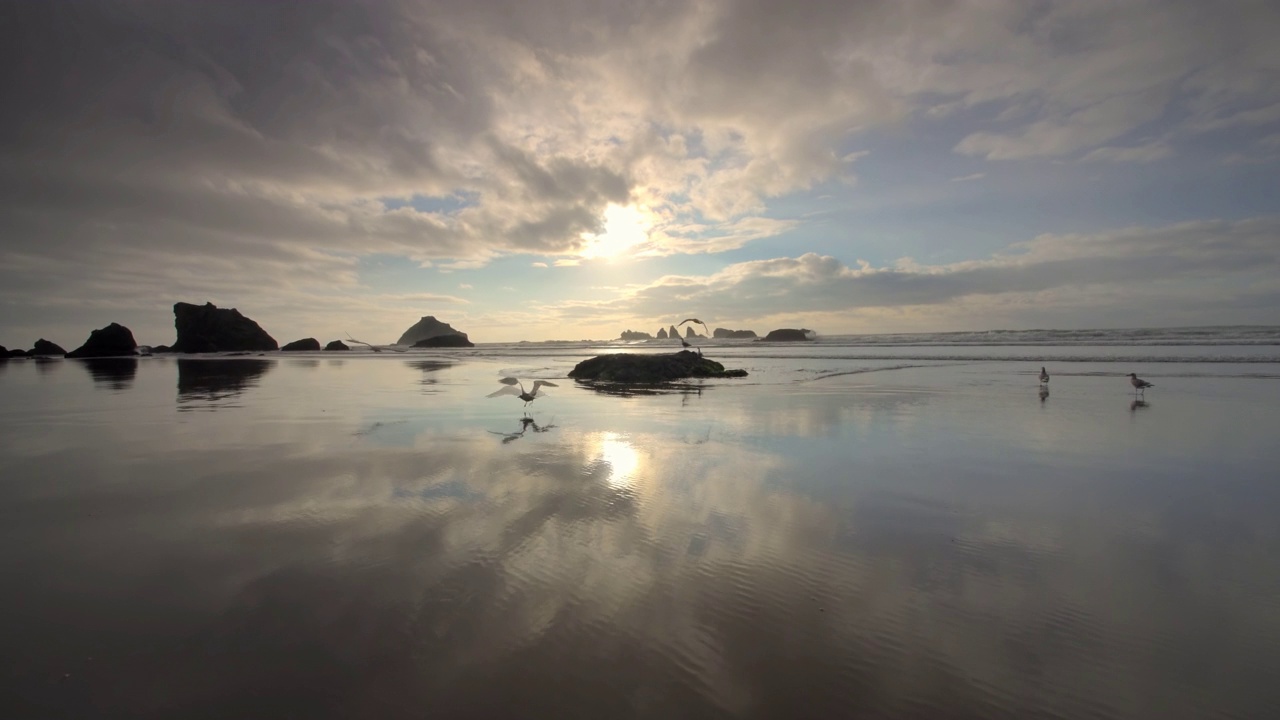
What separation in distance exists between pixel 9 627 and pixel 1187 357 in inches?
1676

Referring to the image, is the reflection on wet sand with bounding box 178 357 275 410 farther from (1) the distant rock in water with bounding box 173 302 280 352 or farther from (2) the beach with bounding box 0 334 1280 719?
(1) the distant rock in water with bounding box 173 302 280 352

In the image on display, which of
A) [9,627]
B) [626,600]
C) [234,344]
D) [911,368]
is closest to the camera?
[9,627]

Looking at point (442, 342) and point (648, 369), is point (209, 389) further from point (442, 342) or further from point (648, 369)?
point (442, 342)

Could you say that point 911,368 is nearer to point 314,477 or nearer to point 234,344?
point 314,477

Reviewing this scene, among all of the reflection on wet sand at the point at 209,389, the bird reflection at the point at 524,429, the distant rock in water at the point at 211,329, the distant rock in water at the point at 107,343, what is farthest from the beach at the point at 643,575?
the distant rock in water at the point at 211,329

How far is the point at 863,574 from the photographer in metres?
4.56

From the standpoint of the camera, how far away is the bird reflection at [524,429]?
1048cm

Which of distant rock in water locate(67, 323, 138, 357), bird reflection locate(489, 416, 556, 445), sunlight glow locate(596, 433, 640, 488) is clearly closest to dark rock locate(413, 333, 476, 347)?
distant rock in water locate(67, 323, 138, 357)

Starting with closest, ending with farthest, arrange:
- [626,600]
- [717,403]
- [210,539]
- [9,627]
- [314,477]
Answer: [9,627] → [626,600] → [210,539] → [314,477] → [717,403]

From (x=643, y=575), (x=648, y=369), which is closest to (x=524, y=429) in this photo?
(x=643, y=575)

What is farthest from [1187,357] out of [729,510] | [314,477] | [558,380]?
[314,477]

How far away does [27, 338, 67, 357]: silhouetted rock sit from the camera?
63250 millimetres

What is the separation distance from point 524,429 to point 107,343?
70921 millimetres

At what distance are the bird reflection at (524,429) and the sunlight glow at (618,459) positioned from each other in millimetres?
1556
